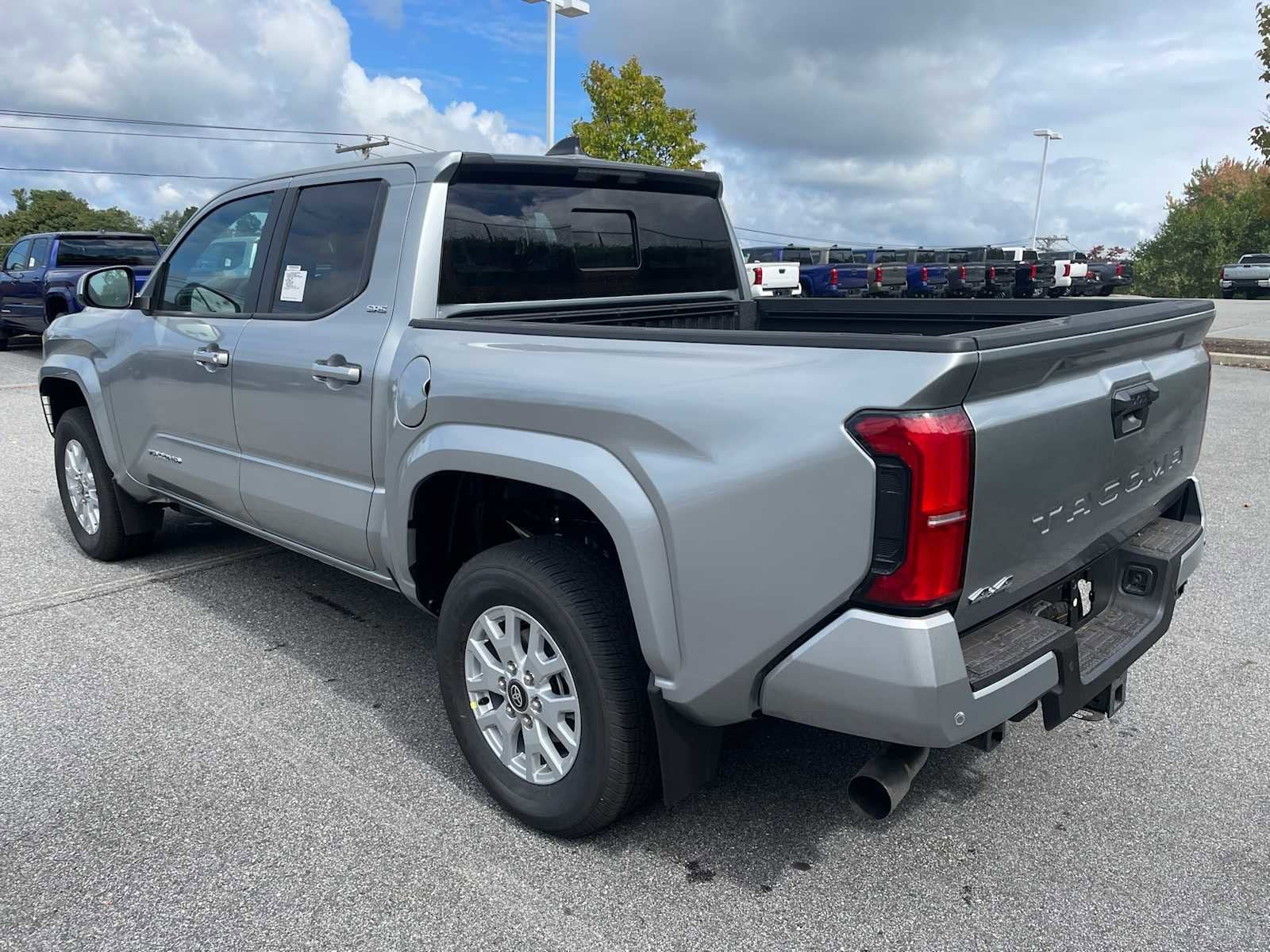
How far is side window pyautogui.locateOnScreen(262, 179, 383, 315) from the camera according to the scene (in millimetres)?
3441

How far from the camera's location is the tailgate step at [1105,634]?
8.43 ft

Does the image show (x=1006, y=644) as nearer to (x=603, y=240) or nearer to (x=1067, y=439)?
(x=1067, y=439)

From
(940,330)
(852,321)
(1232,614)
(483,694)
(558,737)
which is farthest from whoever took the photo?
(1232,614)

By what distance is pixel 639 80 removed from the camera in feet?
81.0

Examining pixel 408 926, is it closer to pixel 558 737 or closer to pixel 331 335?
pixel 558 737

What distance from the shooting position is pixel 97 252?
1409cm

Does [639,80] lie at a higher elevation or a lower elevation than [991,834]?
higher

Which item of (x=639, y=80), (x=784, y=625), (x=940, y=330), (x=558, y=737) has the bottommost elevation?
(x=558, y=737)

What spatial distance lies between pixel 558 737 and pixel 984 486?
1.37 m

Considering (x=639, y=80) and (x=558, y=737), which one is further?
(x=639, y=80)

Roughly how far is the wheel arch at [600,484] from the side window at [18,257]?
14588mm

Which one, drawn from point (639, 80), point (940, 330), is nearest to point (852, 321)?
point (940, 330)

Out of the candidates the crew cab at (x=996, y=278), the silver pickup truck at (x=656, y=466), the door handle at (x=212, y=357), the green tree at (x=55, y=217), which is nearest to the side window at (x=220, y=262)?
the silver pickup truck at (x=656, y=466)

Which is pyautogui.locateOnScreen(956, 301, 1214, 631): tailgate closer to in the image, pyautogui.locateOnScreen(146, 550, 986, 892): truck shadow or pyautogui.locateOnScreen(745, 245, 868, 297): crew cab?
pyautogui.locateOnScreen(146, 550, 986, 892): truck shadow
